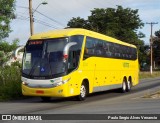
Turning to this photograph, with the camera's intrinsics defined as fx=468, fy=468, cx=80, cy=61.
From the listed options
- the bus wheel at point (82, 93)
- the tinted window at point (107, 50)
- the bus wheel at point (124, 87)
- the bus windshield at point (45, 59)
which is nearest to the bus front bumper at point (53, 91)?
the bus windshield at point (45, 59)

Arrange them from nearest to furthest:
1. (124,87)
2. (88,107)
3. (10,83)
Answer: (88,107), (10,83), (124,87)

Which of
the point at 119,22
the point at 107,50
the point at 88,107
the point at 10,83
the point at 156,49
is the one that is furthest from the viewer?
the point at 156,49

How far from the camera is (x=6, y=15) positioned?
107 feet

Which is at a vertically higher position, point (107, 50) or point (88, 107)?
point (107, 50)

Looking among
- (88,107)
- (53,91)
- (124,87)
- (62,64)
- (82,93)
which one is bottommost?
(88,107)

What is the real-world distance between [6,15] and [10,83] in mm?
6552

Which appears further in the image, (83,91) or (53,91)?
(83,91)

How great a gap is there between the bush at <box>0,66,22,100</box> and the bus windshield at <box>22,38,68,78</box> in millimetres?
3987

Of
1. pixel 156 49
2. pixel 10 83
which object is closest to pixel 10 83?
pixel 10 83

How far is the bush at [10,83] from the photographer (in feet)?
83.7

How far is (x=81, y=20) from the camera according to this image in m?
88.9

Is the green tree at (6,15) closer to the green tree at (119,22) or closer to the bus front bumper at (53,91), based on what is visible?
the bus front bumper at (53,91)

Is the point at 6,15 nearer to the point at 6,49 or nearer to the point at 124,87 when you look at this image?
the point at 6,49

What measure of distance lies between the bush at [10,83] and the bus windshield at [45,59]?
3.99 meters
